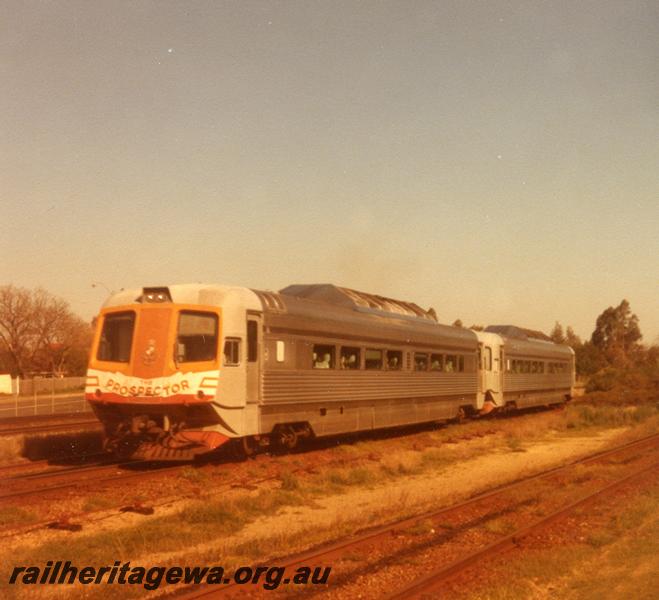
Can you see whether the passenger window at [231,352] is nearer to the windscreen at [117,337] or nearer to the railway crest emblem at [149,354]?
the railway crest emblem at [149,354]

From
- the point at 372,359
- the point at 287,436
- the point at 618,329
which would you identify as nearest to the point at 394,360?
the point at 372,359

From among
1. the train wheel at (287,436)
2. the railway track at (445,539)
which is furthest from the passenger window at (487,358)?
the train wheel at (287,436)

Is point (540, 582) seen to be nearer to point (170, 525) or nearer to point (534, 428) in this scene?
point (170, 525)

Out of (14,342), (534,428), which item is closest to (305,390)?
(534,428)

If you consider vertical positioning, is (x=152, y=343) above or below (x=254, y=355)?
above

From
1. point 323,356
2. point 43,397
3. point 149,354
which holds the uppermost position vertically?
point 323,356

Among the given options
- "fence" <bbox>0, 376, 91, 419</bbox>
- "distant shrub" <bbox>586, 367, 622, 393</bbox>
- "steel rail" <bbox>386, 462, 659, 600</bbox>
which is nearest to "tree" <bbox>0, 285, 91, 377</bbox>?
"fence" <bbox>0, 376, 91, 419</bbox>

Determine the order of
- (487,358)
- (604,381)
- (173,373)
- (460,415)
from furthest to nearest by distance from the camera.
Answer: (604,381) → (487,358) → (460,415) → (173,373)

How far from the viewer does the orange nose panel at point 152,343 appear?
13.0 m

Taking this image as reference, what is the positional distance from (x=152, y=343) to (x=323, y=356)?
445cm

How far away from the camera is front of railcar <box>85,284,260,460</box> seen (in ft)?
42.5

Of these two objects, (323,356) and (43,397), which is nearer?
(323,356)

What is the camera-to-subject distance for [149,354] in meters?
13.1

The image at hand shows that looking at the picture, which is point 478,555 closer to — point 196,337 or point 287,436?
point 196,337
